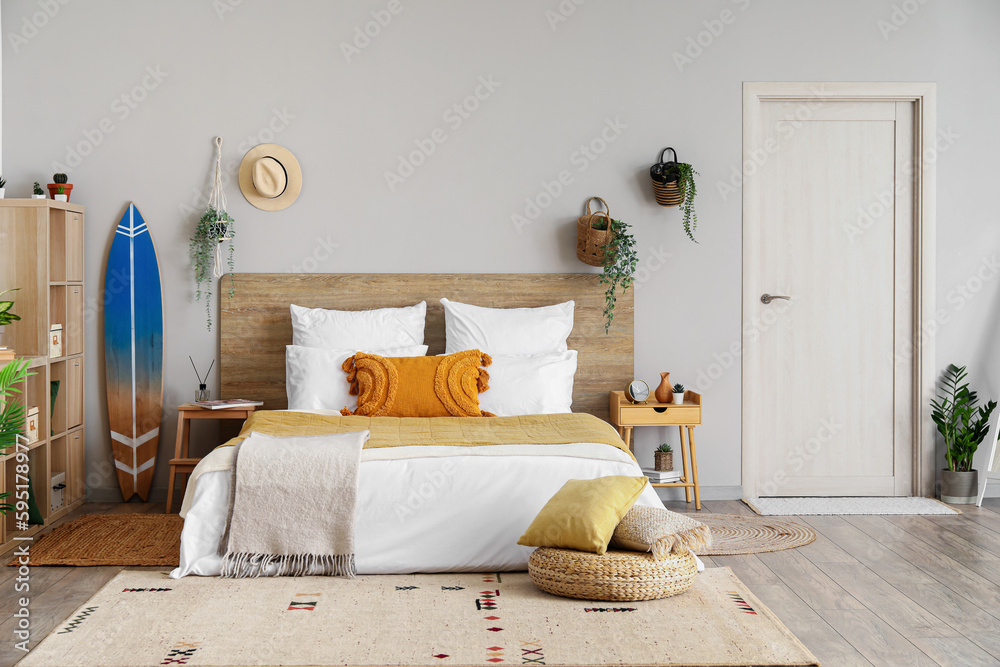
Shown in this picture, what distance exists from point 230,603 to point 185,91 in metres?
2.77

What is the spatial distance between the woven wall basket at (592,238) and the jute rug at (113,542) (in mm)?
2377

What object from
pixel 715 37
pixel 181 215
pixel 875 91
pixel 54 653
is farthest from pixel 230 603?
pixel 875 91

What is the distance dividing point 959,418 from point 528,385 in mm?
2400

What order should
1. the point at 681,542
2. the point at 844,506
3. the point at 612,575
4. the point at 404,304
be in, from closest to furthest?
the point at 612,575, the point at 681,542, the point at 844,506, the point at 404,304

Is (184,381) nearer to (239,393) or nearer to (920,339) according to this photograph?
(239,393)

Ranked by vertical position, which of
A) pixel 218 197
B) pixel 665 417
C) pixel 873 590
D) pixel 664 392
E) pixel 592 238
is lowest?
pixel 873 590

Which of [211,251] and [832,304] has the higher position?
[211,251]

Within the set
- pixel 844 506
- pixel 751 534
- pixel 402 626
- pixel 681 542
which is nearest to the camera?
pixel 402 626

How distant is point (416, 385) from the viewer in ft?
12.5

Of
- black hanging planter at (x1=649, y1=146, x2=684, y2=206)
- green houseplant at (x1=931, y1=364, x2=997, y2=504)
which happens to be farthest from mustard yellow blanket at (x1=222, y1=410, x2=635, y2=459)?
green houseplant at (x1=931, y1=364, x2=997, y2=504)

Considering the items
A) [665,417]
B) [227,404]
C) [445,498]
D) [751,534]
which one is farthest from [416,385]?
[751,534]

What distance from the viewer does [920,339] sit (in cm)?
447

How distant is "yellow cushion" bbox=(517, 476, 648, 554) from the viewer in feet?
8.82

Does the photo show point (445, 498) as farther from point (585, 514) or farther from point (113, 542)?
point (113, 542)
